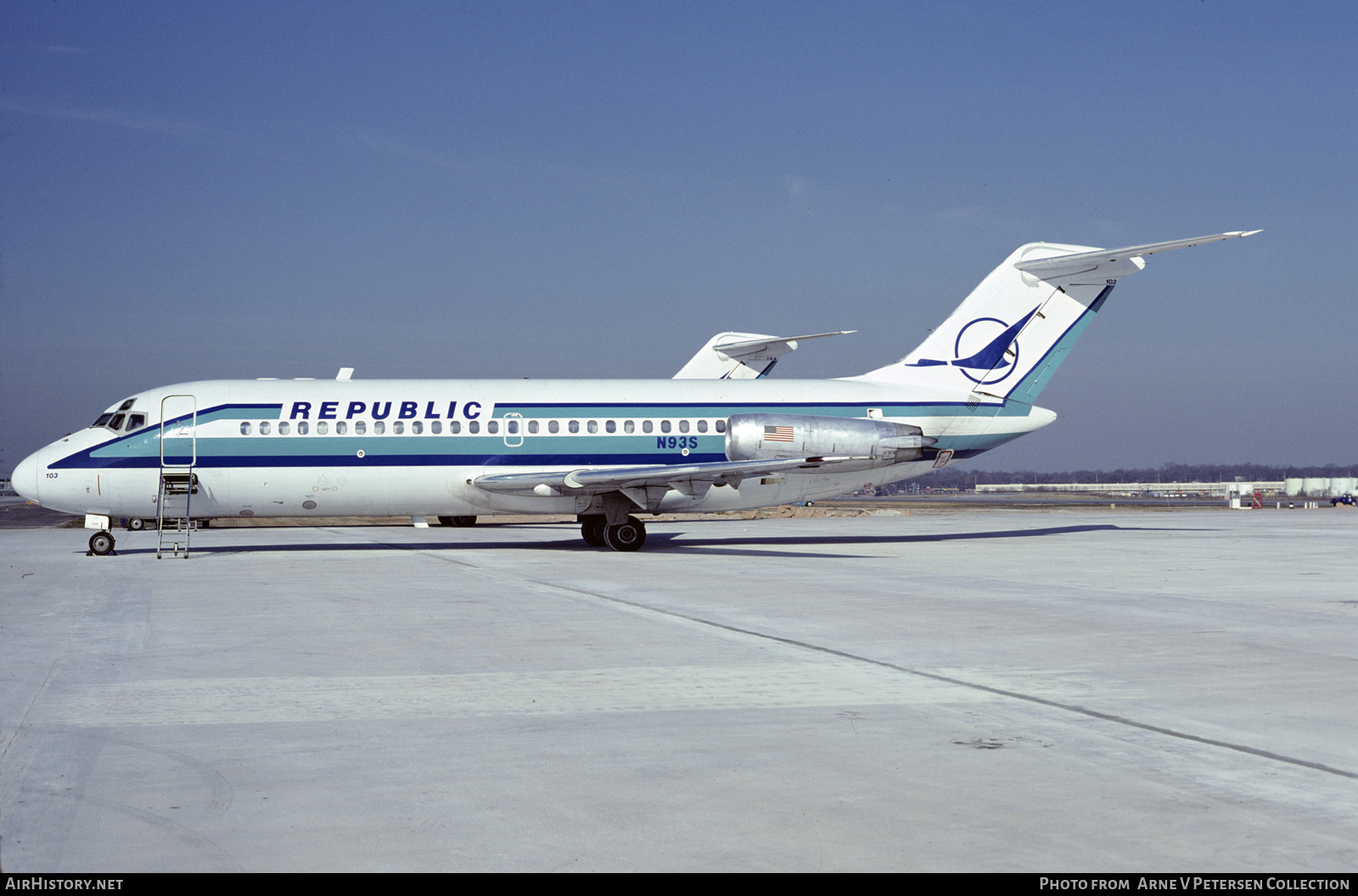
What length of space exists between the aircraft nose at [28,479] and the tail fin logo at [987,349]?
20.7m

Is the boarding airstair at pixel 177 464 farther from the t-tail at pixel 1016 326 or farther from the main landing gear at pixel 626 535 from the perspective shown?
the t-tail at pixel 1016 326

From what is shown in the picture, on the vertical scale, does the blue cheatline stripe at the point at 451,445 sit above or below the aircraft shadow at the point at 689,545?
above

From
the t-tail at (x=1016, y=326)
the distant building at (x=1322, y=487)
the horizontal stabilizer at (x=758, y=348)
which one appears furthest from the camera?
the distant building at (x=1322, y=487)

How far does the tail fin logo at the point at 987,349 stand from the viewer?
96.6 ft

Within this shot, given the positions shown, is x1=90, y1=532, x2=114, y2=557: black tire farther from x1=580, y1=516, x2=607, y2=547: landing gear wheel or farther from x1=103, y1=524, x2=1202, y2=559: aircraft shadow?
x1=580, y1=516, x2=607, y2=547: landing gear wheel

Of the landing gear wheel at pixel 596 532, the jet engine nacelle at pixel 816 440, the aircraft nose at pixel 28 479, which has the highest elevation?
the jet engine nacelle at pixel 816 440

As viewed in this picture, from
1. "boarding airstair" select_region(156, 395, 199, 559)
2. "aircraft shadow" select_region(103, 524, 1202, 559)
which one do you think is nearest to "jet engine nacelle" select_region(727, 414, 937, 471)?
"aircraft shadow" select_region(103, 524, 1202, 559)

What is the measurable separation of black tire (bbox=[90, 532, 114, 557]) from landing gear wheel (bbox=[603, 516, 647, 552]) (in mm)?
10780

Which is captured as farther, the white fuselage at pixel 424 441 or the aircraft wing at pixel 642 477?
the white fuselage at pixel 424 441

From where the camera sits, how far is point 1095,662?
34.6 ft

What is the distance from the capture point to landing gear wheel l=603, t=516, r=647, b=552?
2711 cm

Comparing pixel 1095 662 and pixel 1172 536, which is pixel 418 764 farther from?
pixel 1172 536

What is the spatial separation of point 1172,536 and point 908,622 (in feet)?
73.0

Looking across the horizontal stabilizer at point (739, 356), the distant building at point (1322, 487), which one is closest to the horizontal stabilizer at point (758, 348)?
the horizontal stabilizer at point (739, 356)
